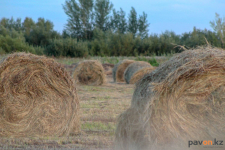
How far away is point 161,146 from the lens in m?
3.30

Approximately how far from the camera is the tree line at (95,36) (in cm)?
2605

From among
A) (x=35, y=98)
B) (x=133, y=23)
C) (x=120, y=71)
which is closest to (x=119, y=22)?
(x=133, y=23)

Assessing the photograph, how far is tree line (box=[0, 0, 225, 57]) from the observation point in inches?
1025

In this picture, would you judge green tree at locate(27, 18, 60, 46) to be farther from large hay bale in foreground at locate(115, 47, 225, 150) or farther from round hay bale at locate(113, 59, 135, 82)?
large hay bale in foreground at locate(115, 47, 225, 150)

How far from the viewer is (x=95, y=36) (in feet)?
123

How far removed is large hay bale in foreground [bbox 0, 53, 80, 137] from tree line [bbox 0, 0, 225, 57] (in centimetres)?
1086

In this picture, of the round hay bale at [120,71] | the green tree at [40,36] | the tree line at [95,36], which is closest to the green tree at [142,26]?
the tree line at [95,36]

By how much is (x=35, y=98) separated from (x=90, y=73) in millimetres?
8072

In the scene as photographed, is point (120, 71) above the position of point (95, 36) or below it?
below

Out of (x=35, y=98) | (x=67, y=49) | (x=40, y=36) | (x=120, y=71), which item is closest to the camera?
(x=35, y=98)

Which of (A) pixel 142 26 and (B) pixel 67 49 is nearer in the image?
(B) pixel 67 49

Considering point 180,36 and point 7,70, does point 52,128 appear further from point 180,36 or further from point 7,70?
point 180,36

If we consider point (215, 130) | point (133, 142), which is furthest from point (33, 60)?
point (215, 130)

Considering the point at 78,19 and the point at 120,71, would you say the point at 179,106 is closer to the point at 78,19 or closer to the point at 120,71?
the point at 120,71
